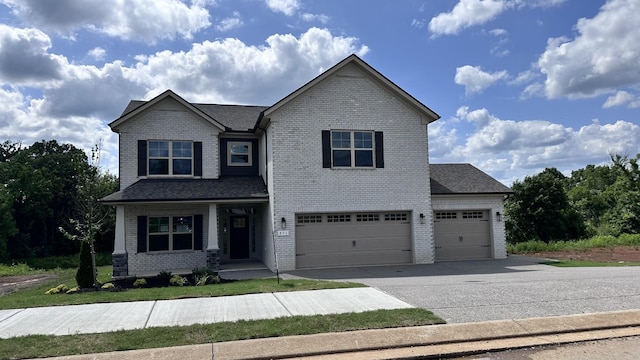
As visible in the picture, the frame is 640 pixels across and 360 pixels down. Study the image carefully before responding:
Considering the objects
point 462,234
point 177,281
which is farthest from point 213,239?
point 462,234

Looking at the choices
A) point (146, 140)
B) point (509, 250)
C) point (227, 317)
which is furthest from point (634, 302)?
point (146, 140)

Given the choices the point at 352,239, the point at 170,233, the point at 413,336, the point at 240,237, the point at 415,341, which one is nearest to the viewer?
the point at 415,341

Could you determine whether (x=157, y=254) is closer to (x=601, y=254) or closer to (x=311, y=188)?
(x=311, y=188)

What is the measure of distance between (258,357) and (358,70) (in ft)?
43.3

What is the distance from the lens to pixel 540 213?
91.8 ft

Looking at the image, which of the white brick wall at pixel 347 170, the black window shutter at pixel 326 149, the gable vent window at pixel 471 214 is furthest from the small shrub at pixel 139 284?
the gable vent window at pixel 471 214

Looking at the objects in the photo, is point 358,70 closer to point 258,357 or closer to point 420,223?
point 420,223

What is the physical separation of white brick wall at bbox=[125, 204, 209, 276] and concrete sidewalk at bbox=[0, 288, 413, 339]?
7.26 m

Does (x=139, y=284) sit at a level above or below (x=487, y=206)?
below

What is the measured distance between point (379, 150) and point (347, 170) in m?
1.56

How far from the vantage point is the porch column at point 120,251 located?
15.5m

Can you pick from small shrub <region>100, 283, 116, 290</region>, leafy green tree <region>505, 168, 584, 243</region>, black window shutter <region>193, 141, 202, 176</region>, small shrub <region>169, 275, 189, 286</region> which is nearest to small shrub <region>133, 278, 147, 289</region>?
small shrub <region>100, 283, 116, 290</region>

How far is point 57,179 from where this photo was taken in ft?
112

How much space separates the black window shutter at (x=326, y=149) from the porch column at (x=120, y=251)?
7766 mm
